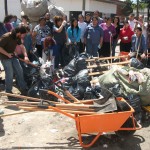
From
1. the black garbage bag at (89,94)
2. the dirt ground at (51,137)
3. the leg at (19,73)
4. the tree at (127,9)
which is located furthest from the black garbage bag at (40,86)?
the tree at (127,9)

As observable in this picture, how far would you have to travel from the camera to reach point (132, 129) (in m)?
4.21

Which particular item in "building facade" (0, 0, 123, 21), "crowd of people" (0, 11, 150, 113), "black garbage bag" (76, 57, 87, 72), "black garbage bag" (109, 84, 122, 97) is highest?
"building facade" (0, 0, 123, 21)

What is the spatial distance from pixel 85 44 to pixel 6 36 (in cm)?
399

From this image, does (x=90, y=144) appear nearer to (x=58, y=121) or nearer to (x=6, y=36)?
(x=58, y=121)

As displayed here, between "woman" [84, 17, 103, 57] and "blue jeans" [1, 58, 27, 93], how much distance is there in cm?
315

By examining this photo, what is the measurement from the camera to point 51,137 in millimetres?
4602

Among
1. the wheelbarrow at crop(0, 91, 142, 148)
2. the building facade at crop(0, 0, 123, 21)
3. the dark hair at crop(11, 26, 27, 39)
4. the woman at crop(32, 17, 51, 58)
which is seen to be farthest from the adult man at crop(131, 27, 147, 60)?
the building facade at crop(0, 0, 123, 21)

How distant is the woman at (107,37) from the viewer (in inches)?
375

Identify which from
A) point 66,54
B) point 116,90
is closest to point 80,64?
point 116,90

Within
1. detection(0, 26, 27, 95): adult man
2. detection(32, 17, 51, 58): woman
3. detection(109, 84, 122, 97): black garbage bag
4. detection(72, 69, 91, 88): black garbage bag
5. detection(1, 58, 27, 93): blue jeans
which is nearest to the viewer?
detection(109, 84, 122, 97): black garbage bag

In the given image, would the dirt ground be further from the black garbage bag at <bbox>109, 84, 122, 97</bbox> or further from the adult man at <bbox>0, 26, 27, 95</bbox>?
the adult man at <bbox>0, 26, 27, 95</bbox>

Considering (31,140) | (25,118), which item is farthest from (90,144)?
(25,118)

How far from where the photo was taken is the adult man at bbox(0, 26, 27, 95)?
19.5 feet

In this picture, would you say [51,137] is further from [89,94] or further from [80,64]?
[80,64]
